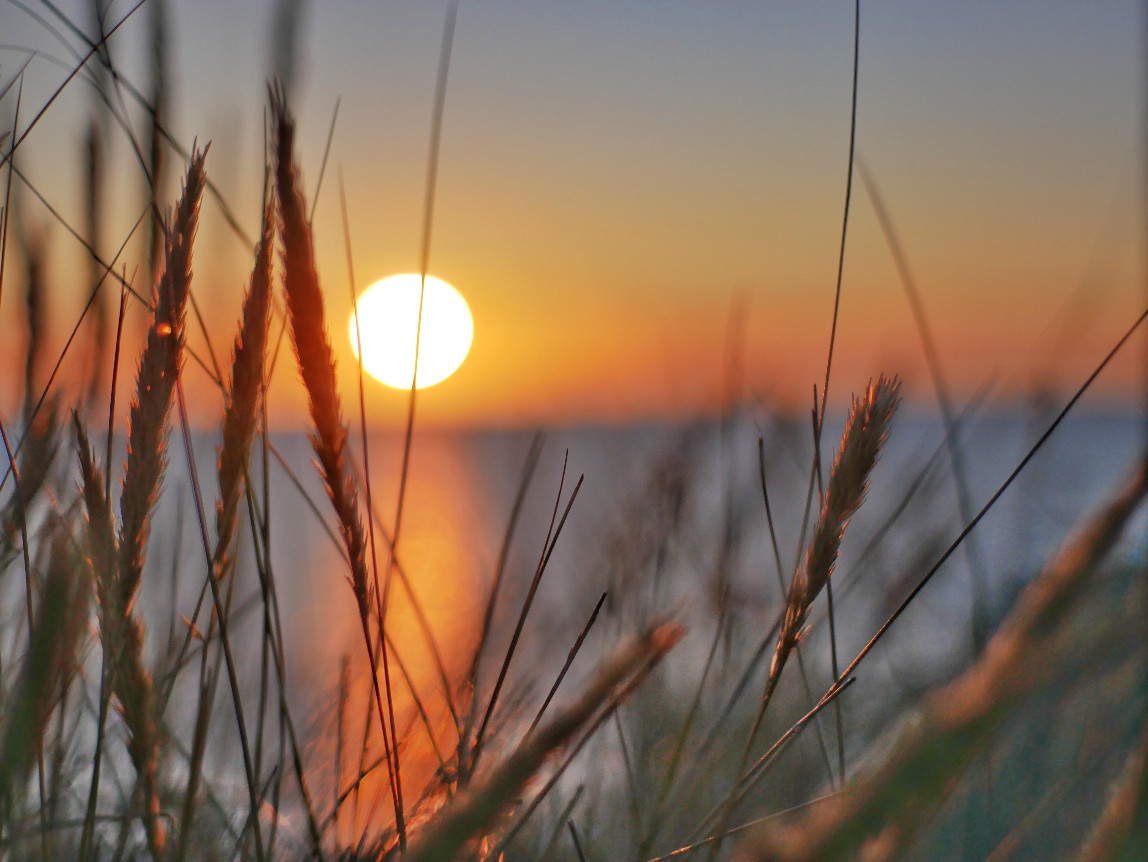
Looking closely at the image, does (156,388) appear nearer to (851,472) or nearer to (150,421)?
(150,421)

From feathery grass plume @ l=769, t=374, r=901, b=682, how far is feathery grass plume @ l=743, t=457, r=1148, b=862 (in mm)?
180

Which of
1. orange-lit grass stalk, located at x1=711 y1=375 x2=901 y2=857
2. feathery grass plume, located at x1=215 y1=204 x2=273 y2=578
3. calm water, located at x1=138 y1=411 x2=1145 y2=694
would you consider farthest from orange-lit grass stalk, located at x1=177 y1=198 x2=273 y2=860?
orange-lit grass stalk, located at x1=711 y1=375 x2=901 y2=857

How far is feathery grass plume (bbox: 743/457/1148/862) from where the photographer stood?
0.59ft

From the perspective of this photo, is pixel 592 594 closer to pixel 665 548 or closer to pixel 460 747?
pixel 665 548

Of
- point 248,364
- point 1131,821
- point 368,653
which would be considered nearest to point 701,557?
point 368,653

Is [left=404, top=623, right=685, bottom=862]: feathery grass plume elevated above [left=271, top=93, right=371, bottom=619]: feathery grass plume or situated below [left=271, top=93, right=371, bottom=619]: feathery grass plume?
below

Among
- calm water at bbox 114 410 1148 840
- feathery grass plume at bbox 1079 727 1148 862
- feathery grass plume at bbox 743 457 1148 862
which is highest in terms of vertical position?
feathery grass plume at bbox 743 457 1148 862

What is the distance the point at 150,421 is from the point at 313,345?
0.25 ft

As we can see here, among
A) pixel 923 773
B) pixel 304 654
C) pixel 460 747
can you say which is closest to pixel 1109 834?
pixel 923 773

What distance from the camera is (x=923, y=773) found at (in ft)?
0.59

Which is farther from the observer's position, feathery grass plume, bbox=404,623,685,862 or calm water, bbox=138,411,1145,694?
calm water, bbox=138,411,1145,694

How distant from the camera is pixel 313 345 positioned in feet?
1.32

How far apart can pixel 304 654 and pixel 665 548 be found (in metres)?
1.91

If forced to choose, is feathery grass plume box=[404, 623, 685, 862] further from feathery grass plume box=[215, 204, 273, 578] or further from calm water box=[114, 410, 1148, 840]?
calm water box=[114, 410, 1148, 840]
